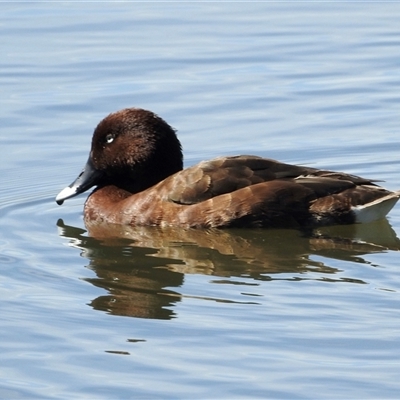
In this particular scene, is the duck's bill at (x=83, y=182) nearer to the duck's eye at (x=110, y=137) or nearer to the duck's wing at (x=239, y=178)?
the duck's eye at (x=110, y=137)

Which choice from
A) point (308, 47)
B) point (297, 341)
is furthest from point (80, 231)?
point (308, 47)

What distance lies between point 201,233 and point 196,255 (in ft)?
1.59

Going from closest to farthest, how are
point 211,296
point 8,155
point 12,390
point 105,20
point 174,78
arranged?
point 12,390 < point 211,296 < point 8,155 < point 174,78 < point 105,20

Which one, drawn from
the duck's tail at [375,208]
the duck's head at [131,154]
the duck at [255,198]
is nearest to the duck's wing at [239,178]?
the duck at [255,198]

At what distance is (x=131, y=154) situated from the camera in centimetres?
991

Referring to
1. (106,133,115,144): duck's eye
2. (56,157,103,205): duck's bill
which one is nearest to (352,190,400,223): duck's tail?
(106,133,115,144): duck's eye

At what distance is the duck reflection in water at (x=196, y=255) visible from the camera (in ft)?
25.4

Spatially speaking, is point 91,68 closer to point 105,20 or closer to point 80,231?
point 105,20

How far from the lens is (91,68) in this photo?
1348cm

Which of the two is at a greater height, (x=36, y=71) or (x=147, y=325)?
(x=36, y=71)

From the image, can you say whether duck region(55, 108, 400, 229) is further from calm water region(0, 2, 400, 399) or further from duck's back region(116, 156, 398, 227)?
calm water region(0, 2, 400, 399)

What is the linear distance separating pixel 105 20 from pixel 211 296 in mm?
8187

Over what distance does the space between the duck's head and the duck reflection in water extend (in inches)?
22.5

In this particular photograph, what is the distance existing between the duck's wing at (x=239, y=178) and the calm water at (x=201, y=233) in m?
0.31
